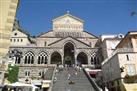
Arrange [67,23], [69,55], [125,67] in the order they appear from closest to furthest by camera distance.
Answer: [125,67], [69,55], [67,23]

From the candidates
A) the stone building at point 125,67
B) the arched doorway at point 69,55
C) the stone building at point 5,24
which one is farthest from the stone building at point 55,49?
the stone building at point 5,24

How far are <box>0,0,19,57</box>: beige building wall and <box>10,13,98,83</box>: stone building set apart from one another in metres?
35.8

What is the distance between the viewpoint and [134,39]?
32.9 metres

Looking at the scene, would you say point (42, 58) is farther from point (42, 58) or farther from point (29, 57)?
point (29, 57)

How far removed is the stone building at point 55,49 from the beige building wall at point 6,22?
1411 inches

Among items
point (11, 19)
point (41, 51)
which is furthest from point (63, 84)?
point (11, 19)

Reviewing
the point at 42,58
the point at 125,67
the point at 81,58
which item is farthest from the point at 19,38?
the point at 125,67

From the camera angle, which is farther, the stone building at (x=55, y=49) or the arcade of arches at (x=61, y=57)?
the arcade of arches at (x=61, y=57)

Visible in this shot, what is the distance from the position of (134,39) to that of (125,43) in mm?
3136

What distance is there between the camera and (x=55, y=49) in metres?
46.8

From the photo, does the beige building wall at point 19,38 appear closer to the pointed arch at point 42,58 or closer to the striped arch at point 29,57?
the striped arch at point 29,57

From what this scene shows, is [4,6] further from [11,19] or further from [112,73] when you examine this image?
[112,73]

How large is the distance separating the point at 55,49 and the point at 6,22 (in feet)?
136

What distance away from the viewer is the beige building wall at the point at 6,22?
17.4ft
